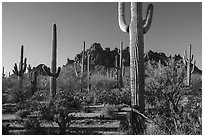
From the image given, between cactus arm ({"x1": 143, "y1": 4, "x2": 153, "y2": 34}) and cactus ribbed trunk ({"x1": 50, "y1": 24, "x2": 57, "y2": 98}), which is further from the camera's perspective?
cactus ribbed trunk ({"x1": 50, "y1": 24, "x2": 57, "y2": 98})

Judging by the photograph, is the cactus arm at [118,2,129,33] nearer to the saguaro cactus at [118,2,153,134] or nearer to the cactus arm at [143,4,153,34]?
the saguaro cactus at [118,2,153,134]

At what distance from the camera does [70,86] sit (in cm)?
2031

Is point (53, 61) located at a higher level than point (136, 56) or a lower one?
higher

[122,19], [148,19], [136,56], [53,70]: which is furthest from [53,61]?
[136,56]

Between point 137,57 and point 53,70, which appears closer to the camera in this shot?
point 137,57

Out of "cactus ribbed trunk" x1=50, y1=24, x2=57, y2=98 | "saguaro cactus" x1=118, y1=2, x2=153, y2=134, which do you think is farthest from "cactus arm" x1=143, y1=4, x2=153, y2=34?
"cactus ribbed trunk" x1=50, y1=24, x2=57, y2=98

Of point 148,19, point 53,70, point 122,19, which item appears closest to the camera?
point 122,19

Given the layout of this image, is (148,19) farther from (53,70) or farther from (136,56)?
(53,70)

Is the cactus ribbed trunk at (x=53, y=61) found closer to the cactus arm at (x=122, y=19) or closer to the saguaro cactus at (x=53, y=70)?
the saguaro cactus at (x=53, y=70)

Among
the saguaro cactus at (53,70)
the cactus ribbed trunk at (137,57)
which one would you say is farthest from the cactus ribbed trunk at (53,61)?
the cactus ribbed trunk at (137,57)

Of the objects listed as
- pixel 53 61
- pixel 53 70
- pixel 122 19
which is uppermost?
pixel 122 19

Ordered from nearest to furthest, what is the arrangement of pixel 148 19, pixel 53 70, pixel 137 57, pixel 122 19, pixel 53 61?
pixel 137 57, pixel 122 19, pixel 148 19, pixel 53 61, pixel 53 70

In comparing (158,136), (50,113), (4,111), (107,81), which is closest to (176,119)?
(158,136)

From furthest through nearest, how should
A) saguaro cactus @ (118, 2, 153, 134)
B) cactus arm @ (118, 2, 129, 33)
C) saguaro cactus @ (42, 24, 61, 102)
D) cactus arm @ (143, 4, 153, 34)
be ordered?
saguaro cactus @ (42, 24, 61, 102) → cactus arm @ (143, 4, 153, 34) → cactus arm @ (118, 2, 129, 33) → saguaro cactus @ (118, 2, 153, 134)
